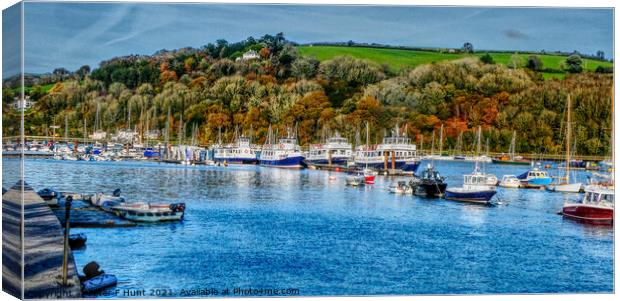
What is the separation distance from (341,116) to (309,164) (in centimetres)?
484

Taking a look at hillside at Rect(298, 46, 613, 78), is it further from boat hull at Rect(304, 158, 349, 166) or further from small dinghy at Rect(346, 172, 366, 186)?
small dinghy at Rect(346, 172, 366, 186)

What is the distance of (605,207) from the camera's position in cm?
1983

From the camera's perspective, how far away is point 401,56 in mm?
18922

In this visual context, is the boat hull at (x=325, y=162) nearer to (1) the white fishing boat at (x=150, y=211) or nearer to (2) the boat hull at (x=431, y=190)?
(2) the boat hull at (x=431, y=190)

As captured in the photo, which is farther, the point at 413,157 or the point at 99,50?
the point at 413,157

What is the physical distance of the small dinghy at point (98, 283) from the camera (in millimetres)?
15727

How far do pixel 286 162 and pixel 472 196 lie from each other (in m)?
5.23

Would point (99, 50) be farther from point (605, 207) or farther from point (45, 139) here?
point (605, 207)

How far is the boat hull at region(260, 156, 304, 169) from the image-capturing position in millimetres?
23500

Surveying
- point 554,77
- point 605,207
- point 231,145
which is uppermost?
point 554,77

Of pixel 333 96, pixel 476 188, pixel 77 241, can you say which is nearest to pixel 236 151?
pixel 333 96

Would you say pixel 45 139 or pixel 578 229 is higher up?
pixel 45 139

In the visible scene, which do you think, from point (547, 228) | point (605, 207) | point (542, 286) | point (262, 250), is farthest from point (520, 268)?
point (262, 250)

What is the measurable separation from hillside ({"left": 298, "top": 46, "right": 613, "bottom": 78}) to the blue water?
2996 mm
